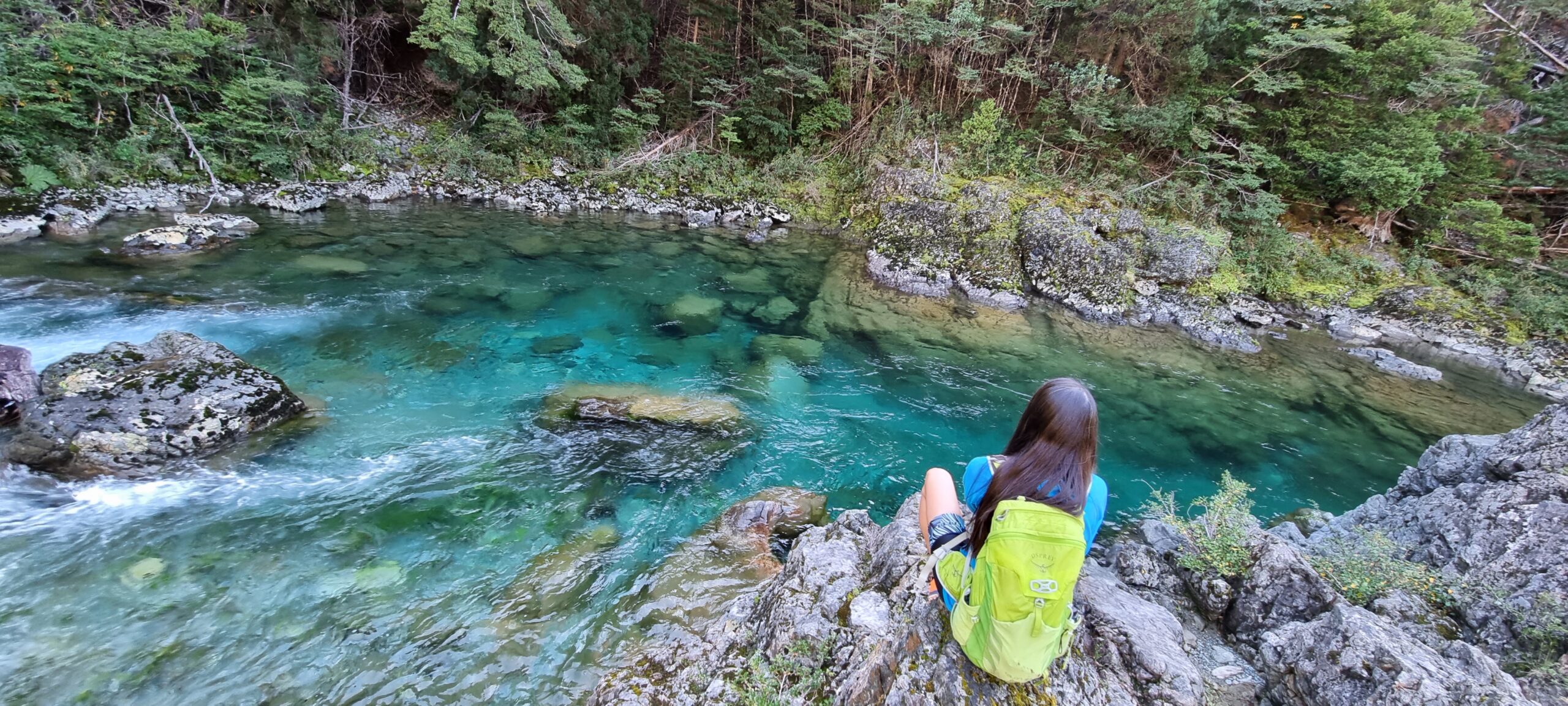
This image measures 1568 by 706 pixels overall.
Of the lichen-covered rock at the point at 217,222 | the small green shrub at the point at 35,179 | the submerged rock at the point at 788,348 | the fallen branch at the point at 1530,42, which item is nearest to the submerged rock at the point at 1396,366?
the fallen branch at the point at 1530,42

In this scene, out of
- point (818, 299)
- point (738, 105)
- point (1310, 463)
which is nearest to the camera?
point (1310, 463)

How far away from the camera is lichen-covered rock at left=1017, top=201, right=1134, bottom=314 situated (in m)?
12.6

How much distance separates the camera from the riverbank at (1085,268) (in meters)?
11.4

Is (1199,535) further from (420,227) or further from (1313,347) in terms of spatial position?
(420,227)

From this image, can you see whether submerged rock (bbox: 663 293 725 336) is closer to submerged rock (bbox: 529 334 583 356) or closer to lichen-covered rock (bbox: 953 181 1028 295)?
→ submerged rock (bbox: 529 334 583 356)

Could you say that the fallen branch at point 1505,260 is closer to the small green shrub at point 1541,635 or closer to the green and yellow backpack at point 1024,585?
the small green shrub at point 1541,635

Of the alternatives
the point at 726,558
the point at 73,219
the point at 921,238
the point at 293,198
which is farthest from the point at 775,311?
the point at 73,219

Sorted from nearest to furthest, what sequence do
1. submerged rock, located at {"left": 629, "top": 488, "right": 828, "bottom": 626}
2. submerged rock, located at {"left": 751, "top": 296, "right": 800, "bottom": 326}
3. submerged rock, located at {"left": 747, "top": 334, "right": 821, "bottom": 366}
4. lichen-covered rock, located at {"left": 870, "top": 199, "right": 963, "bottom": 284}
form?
1. submerged rock, located at {"left": 629, "top": 488, "right": 828, "bottom": 626}
2. submerged rock, located at {"left": 747, "top": 334, "right": 821, "bottom": 366}
3. submerged rock, located at {"left": 751, "top": 296, "right": 800, "bottom": 326}
4. lichen-covered rock, located at {"left": 870, "top": 199, "right": 963, "bottom": 284}

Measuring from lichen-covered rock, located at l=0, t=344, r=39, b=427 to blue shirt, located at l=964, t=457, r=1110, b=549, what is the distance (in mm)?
8342

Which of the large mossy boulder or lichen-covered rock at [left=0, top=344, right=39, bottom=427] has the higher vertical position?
the large mossy boulder

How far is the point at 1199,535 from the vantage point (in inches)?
168

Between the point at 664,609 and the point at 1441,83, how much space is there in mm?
19394

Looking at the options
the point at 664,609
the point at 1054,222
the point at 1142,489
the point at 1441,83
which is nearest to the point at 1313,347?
the point at 1054,222

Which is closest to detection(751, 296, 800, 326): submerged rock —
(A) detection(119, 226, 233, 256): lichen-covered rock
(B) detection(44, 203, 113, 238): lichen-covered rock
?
(A) detection(119, 226, 233, 256): lichen-covered rock
